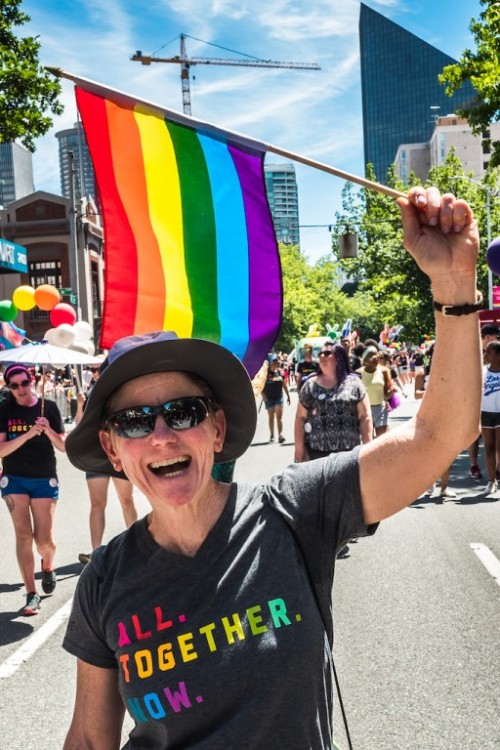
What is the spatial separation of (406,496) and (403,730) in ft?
8.53

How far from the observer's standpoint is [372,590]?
263 inches

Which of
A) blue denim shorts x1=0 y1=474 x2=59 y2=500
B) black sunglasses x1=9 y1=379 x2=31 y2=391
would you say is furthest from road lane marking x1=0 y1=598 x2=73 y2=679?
black sunglasses x1=9 y1=379 x2=31 y2=391

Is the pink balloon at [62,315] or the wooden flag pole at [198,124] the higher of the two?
the wooden flag pole at [198,124]

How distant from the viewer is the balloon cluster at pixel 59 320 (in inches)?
455

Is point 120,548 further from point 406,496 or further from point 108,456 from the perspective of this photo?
point 406,496

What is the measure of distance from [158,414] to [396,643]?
3.79 meters

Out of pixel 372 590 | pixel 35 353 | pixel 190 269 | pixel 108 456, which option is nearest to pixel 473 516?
pixel 372 590

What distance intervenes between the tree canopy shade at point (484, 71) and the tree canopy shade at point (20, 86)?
9.48m

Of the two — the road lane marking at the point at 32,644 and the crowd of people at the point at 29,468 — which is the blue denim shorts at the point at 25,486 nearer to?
the crowd of people at the point at 29,468

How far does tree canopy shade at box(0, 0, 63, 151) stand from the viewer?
20234mm

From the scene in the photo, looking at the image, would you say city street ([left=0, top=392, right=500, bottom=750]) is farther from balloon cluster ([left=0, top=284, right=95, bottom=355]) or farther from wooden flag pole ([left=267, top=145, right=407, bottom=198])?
balloon cluster ([left=0, top=284, right=95, bottom=355])

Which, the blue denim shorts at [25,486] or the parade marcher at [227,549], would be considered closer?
the parade marcher at [227,549]

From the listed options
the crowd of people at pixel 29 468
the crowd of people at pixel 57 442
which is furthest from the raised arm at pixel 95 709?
the crowd of people at pixel 29 468

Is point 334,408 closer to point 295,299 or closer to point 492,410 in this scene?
point 492,410
